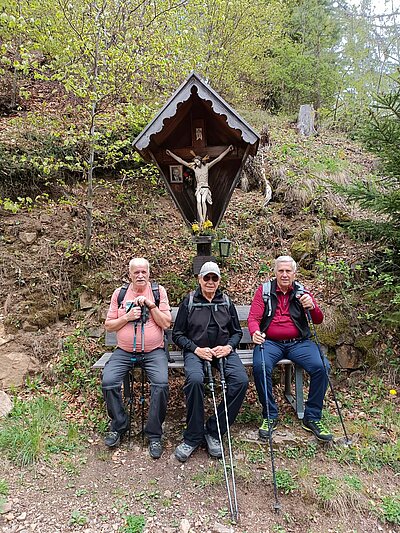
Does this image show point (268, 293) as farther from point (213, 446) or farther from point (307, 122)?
point (307, 122)

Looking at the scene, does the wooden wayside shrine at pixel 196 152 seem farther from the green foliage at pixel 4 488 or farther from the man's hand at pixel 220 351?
the green foliage at pixel 4 488

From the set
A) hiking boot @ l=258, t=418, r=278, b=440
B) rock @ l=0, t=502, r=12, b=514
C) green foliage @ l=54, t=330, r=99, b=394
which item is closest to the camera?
rock @ l=0, t=502, r=12, b=514

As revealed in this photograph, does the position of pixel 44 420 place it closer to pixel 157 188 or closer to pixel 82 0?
pixel 157 188

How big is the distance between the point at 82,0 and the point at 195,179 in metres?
3.19

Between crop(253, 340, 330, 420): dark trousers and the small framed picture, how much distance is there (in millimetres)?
2625

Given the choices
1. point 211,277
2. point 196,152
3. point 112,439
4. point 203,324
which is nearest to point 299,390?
point 203,324

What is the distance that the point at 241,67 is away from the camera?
10.7m

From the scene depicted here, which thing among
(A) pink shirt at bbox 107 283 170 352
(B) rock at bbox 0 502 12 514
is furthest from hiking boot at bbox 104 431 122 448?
(B) rock at bbox 0 502 12 514

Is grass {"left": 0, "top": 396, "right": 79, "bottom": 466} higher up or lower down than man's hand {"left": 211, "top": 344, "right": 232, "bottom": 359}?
lower down

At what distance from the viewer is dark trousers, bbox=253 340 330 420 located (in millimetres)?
3613

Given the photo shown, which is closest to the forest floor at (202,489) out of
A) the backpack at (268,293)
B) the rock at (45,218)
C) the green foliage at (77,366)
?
the green foliage at (77,366)

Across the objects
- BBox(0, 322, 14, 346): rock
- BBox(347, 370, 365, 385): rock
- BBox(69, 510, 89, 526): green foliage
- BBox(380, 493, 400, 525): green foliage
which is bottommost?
BBox(69, 510, 89, 526): green foliage

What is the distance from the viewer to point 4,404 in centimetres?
395

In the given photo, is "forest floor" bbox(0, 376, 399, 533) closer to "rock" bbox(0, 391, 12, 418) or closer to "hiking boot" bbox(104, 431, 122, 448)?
"hiking boot" bbox(104, 431, 122, 448)
